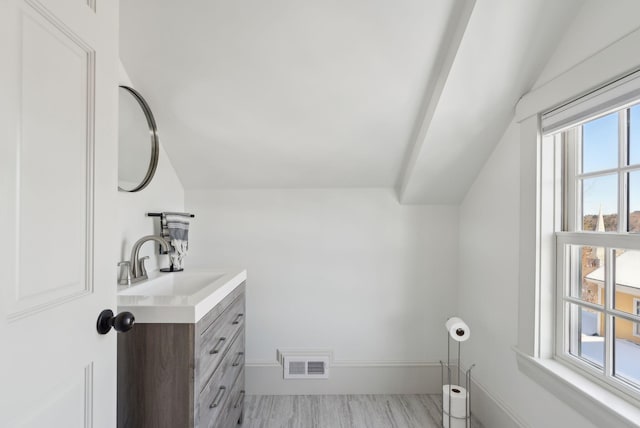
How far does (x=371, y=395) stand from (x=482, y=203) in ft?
5.22

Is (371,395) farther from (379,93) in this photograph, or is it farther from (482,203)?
(379,93)

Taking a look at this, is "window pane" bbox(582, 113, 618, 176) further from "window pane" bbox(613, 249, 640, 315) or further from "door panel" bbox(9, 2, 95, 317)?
"door panel" bbox(9, 2, 95, 317)

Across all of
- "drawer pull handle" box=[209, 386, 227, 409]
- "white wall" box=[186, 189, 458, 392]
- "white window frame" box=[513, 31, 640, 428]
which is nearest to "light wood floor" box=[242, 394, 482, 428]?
"white wall" box=[186, 189, 458, 392]

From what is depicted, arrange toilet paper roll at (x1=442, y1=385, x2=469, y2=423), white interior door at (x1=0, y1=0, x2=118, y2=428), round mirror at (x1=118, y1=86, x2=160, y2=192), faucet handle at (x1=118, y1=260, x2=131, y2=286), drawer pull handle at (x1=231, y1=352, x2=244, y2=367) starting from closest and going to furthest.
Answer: white interior door at (x1=0, y1=0, x2=118, y2=428) < faucet handle at (x1=118, y1=260, x2=131, y2=286) < round mirror at (x1=118, y1=86, x2=160, y2=192) < drawer pull handle at (x1=231, y1=352, x2=244, y2=367) < toilet paper roll at (x1=442, y1=385, x2=469, y2=423)

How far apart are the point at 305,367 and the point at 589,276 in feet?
6.02

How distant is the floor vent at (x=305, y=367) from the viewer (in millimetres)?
2389

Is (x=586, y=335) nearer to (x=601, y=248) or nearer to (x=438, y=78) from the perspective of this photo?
(x=601, y=248)

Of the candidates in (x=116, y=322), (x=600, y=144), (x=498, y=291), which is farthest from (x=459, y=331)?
(x=116, y=322)

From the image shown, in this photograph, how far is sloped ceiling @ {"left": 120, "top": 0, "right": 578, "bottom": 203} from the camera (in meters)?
1.42

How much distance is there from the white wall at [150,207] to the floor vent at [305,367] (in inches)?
44.9

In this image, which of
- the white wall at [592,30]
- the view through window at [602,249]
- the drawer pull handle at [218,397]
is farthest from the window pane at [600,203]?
the drawer pull handle at [218,397]

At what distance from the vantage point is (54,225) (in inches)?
27.7

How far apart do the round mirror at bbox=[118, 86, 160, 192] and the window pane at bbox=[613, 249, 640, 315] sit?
2.21 m

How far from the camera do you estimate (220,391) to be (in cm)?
148
